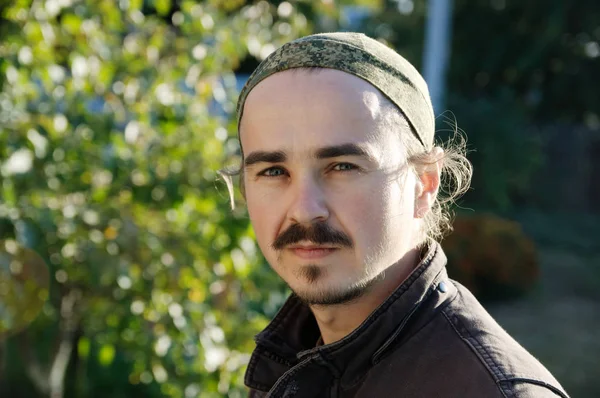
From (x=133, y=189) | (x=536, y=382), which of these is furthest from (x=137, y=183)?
(x=536, y=382)

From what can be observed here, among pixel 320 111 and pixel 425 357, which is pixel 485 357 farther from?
pixel 320 111

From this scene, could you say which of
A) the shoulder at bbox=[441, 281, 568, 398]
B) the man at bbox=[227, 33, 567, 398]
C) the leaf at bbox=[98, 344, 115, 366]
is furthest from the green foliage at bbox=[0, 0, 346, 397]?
the shoulder at bbox=[441, 281, 568, 398]

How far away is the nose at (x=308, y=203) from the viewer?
4.71 feet

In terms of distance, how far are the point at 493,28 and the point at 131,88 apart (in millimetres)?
16863

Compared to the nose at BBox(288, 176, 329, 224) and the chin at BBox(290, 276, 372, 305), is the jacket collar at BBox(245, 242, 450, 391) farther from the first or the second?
the nose at BBox(288, 176, 329, 224)

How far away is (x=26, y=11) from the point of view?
2883mm

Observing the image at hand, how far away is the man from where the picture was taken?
1.42 metres

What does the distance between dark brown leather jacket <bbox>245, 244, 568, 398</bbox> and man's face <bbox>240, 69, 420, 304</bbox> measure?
9cm

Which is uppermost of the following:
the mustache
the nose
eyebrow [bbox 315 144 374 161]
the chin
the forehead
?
the forehead

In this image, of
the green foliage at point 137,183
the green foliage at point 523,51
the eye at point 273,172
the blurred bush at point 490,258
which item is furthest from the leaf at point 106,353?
the green foliage at point 523,51

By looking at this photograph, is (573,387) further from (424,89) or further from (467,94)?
(467,94)

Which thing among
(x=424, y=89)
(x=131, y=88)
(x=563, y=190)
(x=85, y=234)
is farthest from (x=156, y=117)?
(x=563, y=190)

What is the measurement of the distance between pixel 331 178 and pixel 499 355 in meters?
0.44

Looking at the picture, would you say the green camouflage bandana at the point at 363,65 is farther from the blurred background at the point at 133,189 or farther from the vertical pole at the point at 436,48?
the vertical pole at the point at 436,48
